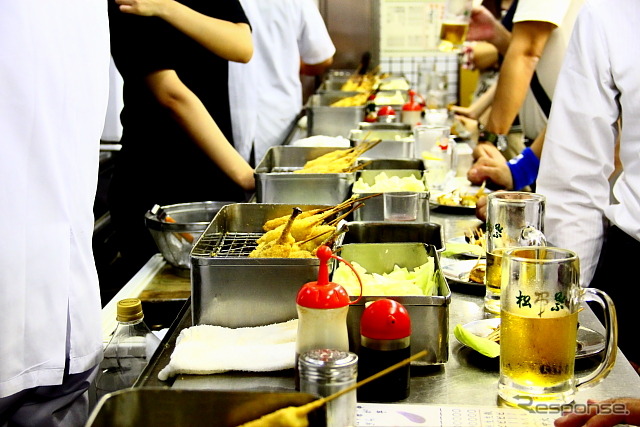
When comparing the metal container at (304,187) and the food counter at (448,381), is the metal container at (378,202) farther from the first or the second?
the food counter at (448,381)

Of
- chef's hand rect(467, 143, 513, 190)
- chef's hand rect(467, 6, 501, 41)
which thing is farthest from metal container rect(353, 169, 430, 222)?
chef's hand rect(467, 6, 501, 41)

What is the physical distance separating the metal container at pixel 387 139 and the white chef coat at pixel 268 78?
1.07 meters

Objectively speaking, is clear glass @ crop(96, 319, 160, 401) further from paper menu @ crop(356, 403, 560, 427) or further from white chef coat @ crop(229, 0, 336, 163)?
white chef coat @ crop(229, 0, 336, 163)

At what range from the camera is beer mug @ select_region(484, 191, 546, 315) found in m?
1.73

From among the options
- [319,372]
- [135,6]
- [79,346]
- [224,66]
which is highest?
[135,6]

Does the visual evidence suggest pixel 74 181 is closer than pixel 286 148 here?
Yes

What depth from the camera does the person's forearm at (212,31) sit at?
105 inches

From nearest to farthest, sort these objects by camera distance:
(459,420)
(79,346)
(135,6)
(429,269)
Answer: (459,420) → (429,269) → (79,346) → (135,6)

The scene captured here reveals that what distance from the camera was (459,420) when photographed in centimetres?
119

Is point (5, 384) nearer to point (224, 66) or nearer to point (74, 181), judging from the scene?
point (74, 181)

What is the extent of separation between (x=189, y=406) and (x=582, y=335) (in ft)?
2.95

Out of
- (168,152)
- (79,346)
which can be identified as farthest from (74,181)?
(168,152)

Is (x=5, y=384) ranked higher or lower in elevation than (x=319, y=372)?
lower

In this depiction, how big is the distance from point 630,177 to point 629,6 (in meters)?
0.51
